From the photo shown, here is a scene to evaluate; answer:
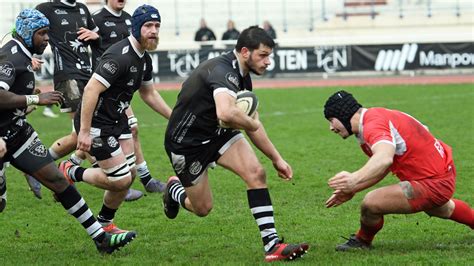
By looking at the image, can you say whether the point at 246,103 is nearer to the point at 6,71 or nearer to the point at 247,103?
the point at 247,103

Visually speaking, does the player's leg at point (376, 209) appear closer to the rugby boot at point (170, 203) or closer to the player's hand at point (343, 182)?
the player's hand at point (343, 182)

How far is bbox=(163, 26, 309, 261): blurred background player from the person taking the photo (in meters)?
7.26

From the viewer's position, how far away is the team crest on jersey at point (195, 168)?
7859mm

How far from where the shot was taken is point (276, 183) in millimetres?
11727

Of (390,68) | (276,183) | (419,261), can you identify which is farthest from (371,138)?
(390,68)

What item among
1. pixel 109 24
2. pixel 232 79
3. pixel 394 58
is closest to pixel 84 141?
pixel 232 79

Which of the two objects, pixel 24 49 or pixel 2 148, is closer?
pixel 2 148

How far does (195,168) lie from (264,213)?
81cm

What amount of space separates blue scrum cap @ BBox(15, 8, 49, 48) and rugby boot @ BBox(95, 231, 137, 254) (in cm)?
177

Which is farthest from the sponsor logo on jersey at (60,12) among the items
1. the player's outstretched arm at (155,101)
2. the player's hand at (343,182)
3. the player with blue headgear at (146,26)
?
the player's hand at (343,182)

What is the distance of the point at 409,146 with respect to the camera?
7.32 metres

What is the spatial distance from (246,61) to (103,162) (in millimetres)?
1994

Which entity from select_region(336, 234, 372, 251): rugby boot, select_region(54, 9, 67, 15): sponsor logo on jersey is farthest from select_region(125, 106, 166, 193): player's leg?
select_region(336, 234, 372, 251): rugby boot

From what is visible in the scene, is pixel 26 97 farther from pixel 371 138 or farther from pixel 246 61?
pixel 371 138
